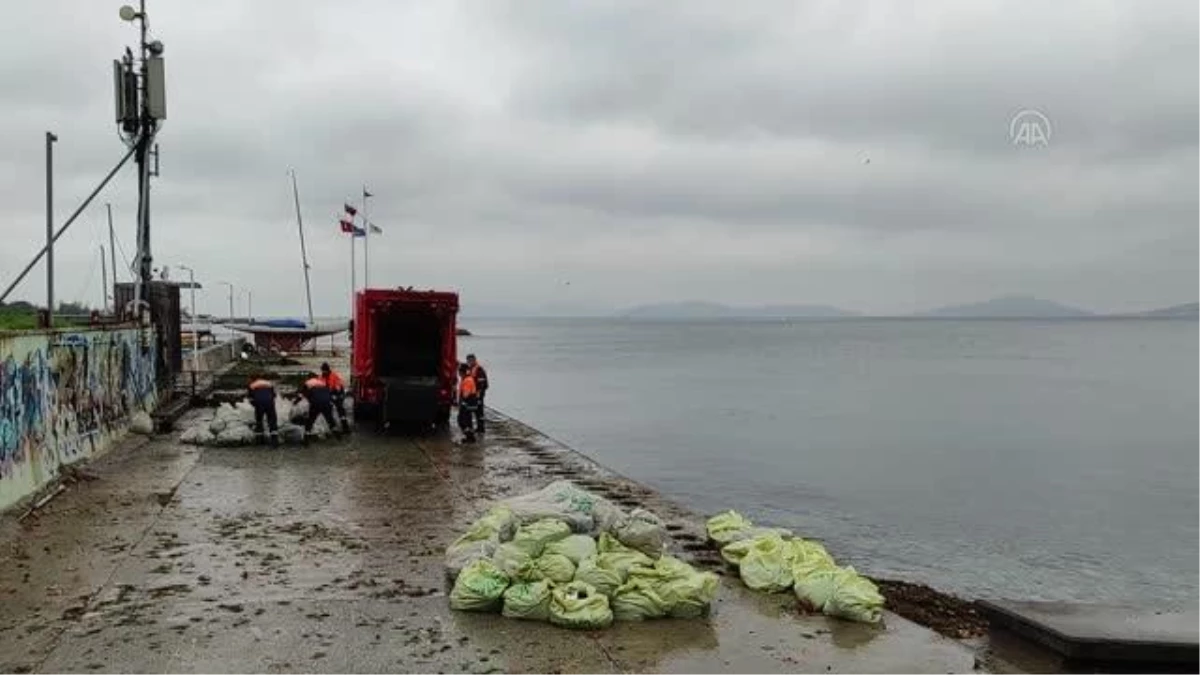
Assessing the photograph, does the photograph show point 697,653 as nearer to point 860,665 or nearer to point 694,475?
point 860,665

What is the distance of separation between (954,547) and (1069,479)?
1049 centimetres

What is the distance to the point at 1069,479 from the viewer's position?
87.6 ft

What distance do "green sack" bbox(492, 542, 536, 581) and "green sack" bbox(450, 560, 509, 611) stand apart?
0.27 feet

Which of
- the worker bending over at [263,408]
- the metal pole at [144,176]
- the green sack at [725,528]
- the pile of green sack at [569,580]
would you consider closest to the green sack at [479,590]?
the pile of green sack at [569,580]

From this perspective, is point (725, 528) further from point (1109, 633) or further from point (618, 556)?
point (1109, 633)

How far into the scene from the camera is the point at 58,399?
14.8 metres

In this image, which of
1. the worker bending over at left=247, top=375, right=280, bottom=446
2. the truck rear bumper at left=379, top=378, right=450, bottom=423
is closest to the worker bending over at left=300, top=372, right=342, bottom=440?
the worker bending over at left=247, top=375, right=280, bottom=446

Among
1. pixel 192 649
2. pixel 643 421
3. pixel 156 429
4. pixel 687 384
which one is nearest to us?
pixel 192 649

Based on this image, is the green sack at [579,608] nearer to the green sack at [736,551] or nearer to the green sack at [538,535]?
the green sack at [538,535]

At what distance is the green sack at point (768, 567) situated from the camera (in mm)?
9438

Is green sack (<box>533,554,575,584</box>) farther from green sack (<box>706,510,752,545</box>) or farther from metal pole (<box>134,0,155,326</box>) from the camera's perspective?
metal pole (<box>134,0,155,326</box>)

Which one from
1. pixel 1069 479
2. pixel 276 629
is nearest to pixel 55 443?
pixel 276 629

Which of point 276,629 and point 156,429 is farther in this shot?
point 156,429

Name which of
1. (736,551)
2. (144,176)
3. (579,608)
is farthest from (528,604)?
(144,176)
